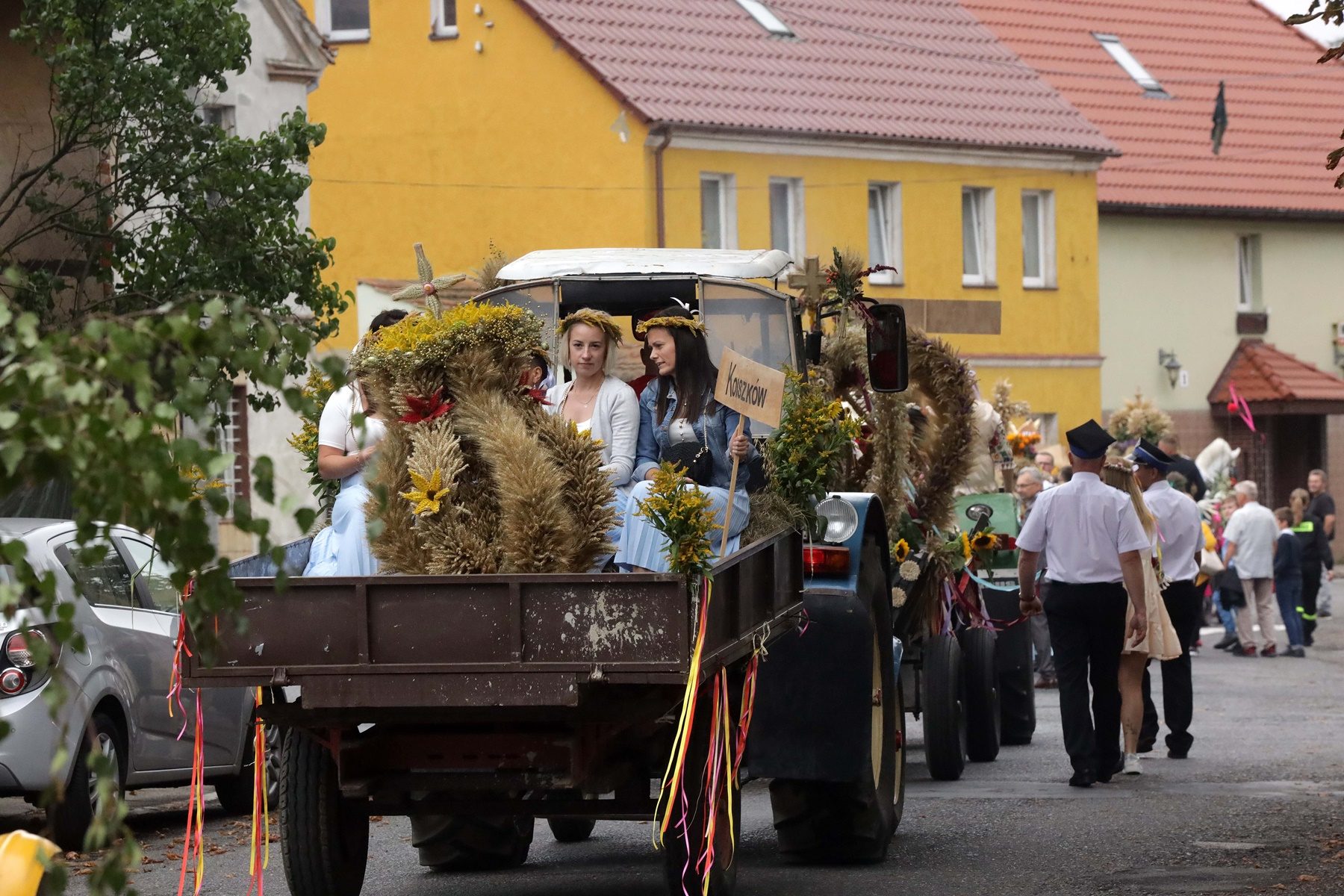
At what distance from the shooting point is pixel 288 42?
26.7 meters

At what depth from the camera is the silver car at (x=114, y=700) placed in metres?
10.2

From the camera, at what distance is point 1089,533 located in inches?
466

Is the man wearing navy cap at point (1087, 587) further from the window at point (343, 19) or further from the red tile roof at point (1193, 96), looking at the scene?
the red tile roof at point (1193, 96)

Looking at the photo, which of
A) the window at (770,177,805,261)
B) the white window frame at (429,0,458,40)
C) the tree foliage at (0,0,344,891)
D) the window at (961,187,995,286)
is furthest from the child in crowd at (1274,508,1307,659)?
the white window frame at (429,0,458,40)

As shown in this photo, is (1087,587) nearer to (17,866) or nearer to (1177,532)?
(1177,532)

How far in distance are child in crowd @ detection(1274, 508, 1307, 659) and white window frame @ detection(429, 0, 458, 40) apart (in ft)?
49.1

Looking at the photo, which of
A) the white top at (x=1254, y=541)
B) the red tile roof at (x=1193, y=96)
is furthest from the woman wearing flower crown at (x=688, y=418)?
the red tile roof at (x=1193, y=96)

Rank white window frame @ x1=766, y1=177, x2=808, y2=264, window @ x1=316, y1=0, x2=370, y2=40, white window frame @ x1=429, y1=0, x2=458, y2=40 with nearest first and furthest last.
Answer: white window frame @ x1=429, y1=0, x2=458, y2=40 → white window frame @ x1=766, y1=177, x2=808, y2=264 → window @ x1=316, y1=0, x2=370, y2=40

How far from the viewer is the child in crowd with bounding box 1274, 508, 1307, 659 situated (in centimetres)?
2278

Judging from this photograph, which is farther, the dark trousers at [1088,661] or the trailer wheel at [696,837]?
the dark trousers at [1088,661]

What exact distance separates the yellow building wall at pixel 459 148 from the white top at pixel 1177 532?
703 inches

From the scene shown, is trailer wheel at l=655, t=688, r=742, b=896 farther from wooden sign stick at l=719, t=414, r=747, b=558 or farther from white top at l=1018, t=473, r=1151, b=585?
white top at l=1018, t=473, r=1151, b=585

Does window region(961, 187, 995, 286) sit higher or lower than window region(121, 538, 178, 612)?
higher

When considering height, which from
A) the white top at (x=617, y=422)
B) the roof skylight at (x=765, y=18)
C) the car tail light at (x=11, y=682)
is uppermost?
the roof skylight at (x=765, y=18)
